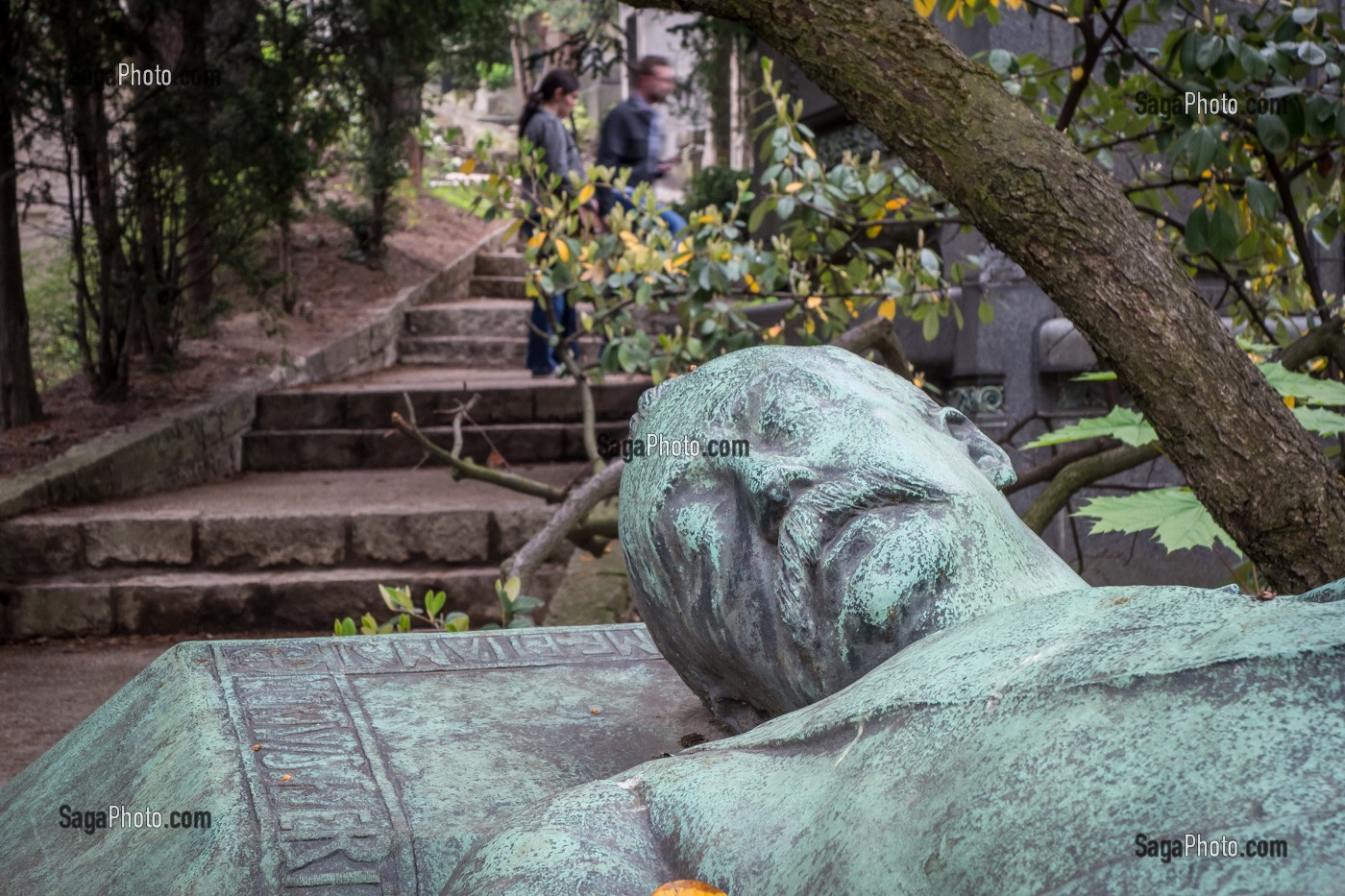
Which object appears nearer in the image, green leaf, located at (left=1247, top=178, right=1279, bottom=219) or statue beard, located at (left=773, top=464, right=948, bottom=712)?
statue beard, located at (left=773, top=464, right=948, bottom=712)

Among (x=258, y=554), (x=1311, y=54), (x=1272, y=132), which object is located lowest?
(x=258, y=554)

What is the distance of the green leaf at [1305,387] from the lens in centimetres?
248

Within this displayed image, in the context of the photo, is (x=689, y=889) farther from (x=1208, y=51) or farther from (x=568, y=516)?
(x=568, y=516)

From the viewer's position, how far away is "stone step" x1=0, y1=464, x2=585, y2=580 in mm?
5246

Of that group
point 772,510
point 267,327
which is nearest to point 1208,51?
point 772,510

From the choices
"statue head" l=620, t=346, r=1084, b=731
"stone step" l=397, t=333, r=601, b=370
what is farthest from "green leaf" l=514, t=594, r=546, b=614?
"stone step" l=397, t=333, r=601, b=370

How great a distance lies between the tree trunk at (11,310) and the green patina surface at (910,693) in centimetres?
506

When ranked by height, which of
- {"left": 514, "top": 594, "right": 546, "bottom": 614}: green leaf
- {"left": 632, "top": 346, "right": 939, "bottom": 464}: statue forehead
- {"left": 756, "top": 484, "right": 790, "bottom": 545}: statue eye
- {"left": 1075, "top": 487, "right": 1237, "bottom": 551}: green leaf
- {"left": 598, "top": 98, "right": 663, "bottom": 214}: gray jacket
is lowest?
{"left": 514, "top": 594, "right": 546, "bottom": 614}: green leaf

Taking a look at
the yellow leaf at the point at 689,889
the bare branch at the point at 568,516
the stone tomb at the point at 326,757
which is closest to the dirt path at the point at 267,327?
the bare branch at the point at 568,516

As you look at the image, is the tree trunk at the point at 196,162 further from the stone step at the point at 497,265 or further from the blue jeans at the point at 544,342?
the stone step at the point at 497,265

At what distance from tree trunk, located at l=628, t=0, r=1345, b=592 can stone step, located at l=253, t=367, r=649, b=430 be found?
5051 mm

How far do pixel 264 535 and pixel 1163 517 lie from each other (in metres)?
3.98

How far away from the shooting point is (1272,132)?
278 cm

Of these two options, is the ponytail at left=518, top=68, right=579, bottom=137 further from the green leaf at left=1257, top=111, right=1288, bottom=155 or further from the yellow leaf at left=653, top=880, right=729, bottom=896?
the yellow leaf at left=653, top=880, right=729, bottom=896
